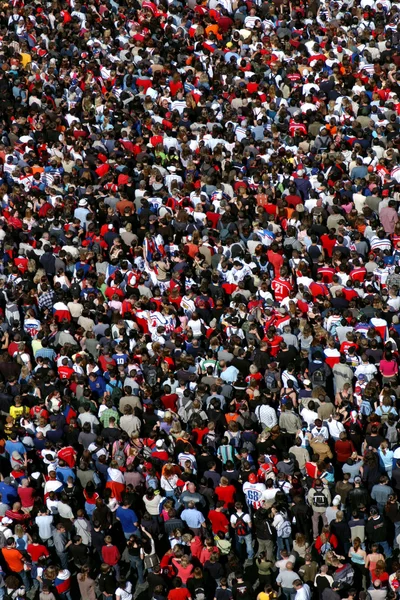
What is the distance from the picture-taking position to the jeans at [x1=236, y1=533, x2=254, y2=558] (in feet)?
69.8

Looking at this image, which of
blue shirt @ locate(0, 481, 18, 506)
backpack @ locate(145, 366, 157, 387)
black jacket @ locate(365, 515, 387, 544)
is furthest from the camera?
backpack @ locate(145, 366, 157, 387)

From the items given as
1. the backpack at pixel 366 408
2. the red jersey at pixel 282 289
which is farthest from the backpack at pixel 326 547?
the red jersey at pixel 282 289

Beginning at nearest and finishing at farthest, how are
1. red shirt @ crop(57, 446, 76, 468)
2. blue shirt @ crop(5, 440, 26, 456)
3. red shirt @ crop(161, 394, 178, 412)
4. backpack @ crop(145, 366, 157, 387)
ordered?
red shirt @ crop(57, 446, 76, 468)
blue shirt @ crop(5, 440, 26, 456)
red shirt @ crop(161, 394, 178, 412)
backpack @ crop(145, 366, 157, 387)

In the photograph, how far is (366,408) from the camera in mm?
22469

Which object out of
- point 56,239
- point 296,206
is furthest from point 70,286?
point 296,206

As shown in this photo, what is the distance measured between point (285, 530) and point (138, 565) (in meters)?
2.18

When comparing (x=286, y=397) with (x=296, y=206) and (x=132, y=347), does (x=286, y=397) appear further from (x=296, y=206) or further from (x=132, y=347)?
(x=296, y=206)

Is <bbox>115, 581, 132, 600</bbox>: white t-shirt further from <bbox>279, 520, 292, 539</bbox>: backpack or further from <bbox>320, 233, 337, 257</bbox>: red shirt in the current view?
<bbox>320, 233, 337, 257</bbox>: red shirt

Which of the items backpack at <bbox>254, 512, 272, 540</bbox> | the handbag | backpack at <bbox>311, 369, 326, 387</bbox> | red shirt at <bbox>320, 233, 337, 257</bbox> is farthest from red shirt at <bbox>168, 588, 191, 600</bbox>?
red shirt at <bbox>320, 233, 337, 257</bbox>

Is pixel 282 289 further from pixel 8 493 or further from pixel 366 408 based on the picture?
pixel 8 493

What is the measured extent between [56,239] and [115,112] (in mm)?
5250

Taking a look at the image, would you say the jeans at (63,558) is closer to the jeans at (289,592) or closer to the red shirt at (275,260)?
the jeans at (289,592)

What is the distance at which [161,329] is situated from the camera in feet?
78.5

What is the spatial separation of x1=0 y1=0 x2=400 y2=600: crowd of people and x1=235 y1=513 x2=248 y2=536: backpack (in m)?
0.04
